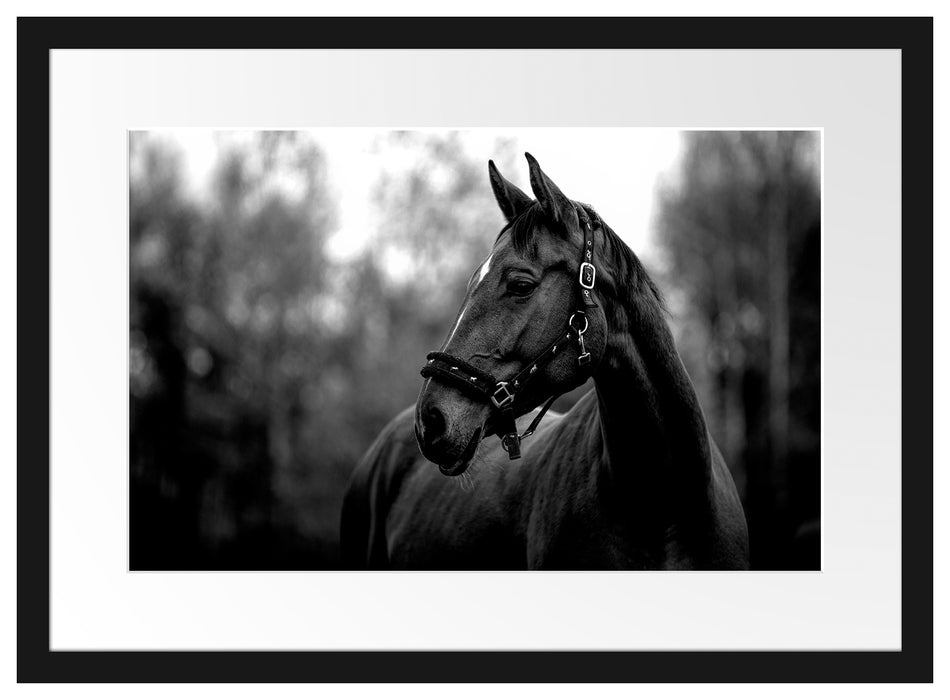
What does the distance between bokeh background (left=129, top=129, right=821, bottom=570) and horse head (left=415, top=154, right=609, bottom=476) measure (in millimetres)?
7629

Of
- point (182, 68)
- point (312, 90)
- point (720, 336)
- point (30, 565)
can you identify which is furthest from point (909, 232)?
point (720, 336)

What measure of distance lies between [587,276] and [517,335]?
14.6 inches

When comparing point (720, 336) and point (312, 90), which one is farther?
point (720, 336)

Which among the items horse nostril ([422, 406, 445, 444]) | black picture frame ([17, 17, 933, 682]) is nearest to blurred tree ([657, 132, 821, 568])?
black picture frame ([17, 17, 933, 682])

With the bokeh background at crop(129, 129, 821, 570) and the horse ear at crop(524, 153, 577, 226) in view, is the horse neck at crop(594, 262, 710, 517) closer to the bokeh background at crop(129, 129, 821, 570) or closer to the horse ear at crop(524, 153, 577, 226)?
the horse ear at crop(524, 153, 577, 226)

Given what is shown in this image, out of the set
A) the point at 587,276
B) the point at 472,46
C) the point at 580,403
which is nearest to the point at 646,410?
the point at 587,276

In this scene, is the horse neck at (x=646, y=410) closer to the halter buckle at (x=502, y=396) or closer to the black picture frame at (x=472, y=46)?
the halter buckle at (x=502, y=396)

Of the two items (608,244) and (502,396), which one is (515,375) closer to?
(502,396)

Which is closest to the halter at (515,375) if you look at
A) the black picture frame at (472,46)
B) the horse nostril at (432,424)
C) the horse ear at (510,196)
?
the horse nostril at (432,424)

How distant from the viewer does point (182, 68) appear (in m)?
4.48

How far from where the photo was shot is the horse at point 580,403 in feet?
10.0

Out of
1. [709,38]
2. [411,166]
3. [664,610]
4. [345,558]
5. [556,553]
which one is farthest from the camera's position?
[411,166]

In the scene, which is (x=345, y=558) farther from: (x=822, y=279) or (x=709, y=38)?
(x=709, y=38)

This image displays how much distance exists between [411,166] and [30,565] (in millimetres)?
7718
